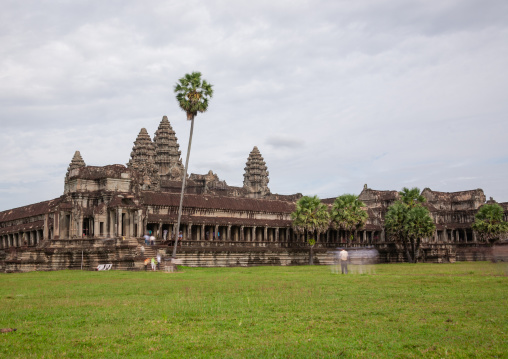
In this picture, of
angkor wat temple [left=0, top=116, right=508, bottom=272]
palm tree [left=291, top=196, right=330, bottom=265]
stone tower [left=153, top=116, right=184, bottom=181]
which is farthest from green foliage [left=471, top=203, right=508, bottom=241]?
stone tower [left=153, top=116, right=184, bottom=181]

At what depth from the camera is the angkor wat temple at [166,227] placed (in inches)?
1855

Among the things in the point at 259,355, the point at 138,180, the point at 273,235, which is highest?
the point at 138,180

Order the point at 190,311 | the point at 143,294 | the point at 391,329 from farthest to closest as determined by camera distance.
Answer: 1. the point at 143,294
2. the point at 190,311
3. the point at 391,329

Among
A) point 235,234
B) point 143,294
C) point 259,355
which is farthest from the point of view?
point 235,234

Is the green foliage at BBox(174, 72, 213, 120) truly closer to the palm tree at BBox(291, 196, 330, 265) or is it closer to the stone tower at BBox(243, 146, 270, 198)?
the palm tree at BBox(291, 196, 330, 265)

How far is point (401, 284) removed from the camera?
24.1 metres

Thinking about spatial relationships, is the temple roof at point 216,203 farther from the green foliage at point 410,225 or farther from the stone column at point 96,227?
the green foliage at point 410,225

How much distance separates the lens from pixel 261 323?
1355 centimetres

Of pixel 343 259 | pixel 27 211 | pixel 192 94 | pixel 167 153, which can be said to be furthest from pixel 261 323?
pixel 167 153

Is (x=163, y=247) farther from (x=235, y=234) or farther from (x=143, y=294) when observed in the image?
(x=143, y=294)

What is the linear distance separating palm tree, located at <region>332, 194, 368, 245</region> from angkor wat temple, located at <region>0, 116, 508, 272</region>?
3840 mm

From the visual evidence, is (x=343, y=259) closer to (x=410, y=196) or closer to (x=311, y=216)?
(x=311, y=216)

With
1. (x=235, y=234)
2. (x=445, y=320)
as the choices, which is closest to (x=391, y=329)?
(x=445, y=320)

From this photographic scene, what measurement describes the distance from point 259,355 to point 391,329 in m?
3.82
